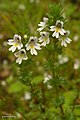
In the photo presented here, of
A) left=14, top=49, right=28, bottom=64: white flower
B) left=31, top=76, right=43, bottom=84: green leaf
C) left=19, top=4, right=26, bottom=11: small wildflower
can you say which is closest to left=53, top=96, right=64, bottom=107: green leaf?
left=14, top=49, right=28, bottom=64: white flower

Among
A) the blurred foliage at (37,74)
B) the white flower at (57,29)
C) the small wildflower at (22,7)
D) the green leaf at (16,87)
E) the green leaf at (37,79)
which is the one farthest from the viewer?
the small wildflower at (22,7)

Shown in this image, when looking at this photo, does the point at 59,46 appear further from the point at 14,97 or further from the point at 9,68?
the point at 9,68

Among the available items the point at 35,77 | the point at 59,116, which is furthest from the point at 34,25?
the point at 59,116

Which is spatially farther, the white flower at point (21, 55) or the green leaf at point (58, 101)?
the green leaf at point (58, 101)

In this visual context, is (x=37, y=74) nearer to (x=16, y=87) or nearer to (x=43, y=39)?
(x=16, y=87)

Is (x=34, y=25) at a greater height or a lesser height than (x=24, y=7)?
lesser

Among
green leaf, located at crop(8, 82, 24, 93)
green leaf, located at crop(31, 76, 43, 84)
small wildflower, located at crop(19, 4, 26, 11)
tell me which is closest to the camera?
green leaf, located at crop(31, 76, 43, 84)

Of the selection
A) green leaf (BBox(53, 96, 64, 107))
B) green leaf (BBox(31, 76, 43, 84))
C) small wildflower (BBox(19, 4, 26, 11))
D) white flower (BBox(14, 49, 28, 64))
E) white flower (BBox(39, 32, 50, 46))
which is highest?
small wildflower (BBox(19, 4, 26, 11))

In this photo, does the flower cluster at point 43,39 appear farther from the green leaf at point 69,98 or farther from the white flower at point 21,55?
the green leaf at point 69,98

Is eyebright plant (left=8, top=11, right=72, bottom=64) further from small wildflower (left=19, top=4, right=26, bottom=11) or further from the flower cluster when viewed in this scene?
small wildflower (left=19, top=4, right=26, bottom=11)

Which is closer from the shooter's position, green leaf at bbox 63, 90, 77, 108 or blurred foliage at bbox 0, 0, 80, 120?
blurred foliage at bbox 0, 0, 80, 120

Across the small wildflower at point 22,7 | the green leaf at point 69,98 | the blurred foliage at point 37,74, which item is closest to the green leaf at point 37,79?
the blurred foliage at point 37,74
